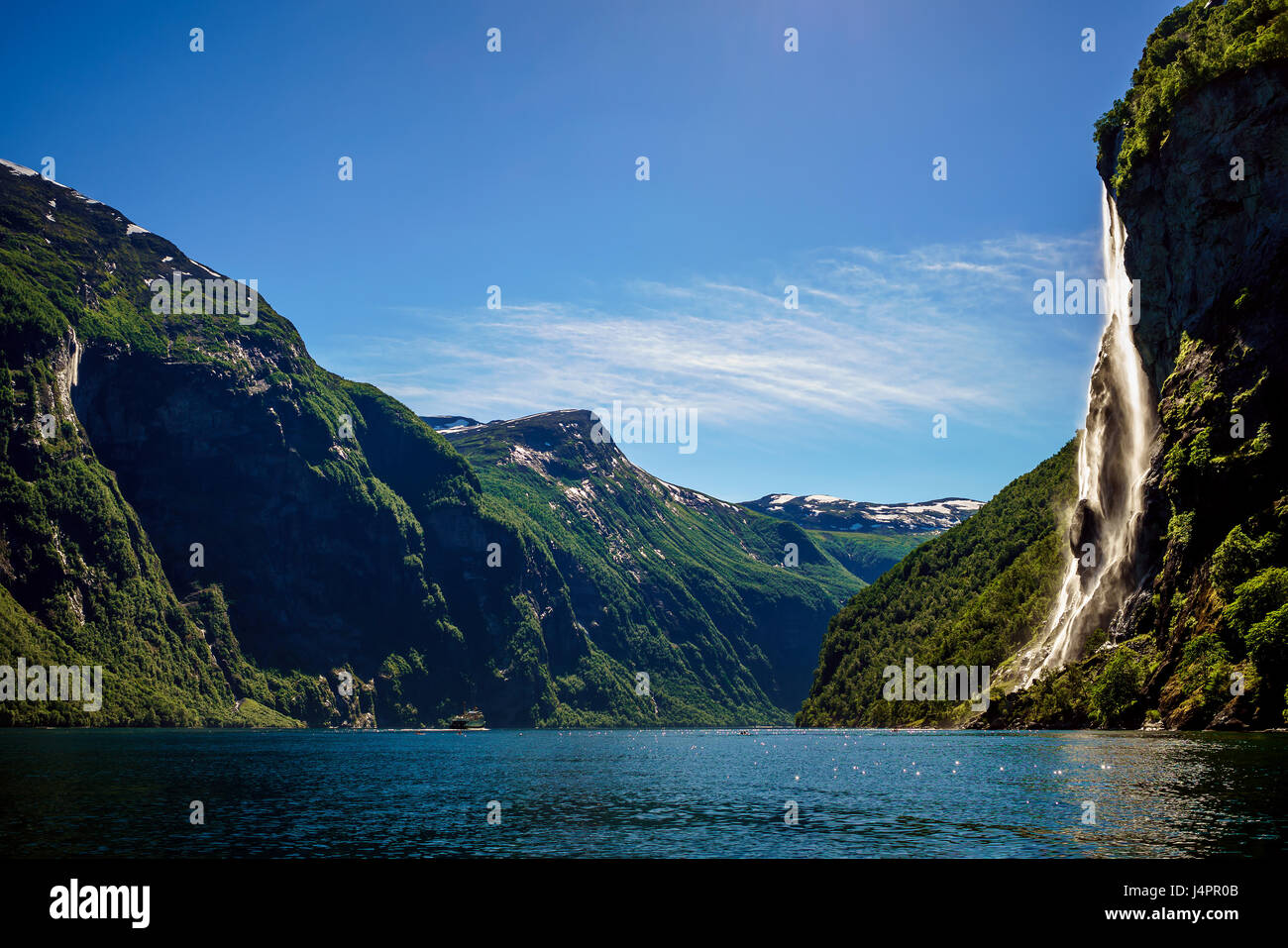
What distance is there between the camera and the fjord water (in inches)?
1475

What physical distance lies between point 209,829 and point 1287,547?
104072mm

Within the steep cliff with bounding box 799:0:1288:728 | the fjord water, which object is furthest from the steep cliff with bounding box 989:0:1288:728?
the fjord water

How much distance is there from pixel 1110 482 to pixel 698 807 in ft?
387

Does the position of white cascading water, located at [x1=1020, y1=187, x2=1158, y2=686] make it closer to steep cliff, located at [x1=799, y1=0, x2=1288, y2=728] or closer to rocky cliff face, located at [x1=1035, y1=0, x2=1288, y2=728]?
steep cliff, located at [x1=799, y1=0, x2=1288, y2=728]

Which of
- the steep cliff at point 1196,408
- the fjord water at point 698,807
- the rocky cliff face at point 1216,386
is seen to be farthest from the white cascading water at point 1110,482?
the fjord water at point 698,807

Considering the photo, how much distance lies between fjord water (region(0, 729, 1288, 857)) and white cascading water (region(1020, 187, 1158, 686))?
56.5m

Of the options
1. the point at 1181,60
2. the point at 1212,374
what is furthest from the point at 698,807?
the point at 1181,60

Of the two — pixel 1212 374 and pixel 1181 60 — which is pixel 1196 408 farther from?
pixel 1181 60

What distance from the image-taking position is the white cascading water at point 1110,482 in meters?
141

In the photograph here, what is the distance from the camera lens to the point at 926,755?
9556 centimetres
